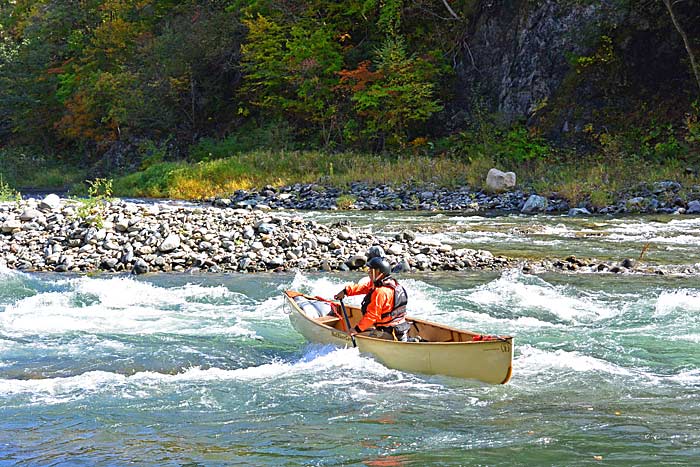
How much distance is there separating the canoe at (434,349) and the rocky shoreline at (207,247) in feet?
14.9

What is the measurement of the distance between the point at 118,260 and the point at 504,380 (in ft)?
26.7

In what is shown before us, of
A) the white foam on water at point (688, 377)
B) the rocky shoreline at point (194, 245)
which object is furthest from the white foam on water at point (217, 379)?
the rocky shoreline at point (194, 245)

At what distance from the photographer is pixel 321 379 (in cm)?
751

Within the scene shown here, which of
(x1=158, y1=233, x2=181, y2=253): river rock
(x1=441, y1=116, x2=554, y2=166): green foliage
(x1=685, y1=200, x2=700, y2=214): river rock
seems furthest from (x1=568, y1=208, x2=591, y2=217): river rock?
(x1=158, y1=233, x2=181, y2=253): river rock

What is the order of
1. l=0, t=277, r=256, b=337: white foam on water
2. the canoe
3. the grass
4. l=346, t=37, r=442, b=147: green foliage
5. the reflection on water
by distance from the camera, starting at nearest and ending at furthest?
the canoe
l=0, t=277, r=256, b=337: white foam on water
the reflection on water
the grass
l=346, t=37, r=442, b=147: green foliage

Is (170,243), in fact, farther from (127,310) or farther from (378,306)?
(378,306)

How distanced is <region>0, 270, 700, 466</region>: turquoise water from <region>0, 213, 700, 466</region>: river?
0.02 metres

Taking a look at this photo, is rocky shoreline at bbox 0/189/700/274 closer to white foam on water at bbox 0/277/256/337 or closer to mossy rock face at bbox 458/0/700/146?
white foam on water at bbox 0/277/256/337

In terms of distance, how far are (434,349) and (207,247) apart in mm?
7320

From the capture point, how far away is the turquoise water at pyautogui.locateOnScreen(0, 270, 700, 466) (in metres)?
5.59

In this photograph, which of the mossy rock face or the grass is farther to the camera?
the mossy rock face

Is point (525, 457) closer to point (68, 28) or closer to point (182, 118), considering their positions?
point (182, 118)

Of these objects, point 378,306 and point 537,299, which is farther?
point 537,299

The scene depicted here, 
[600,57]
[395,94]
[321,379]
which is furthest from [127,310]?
[600,57]
